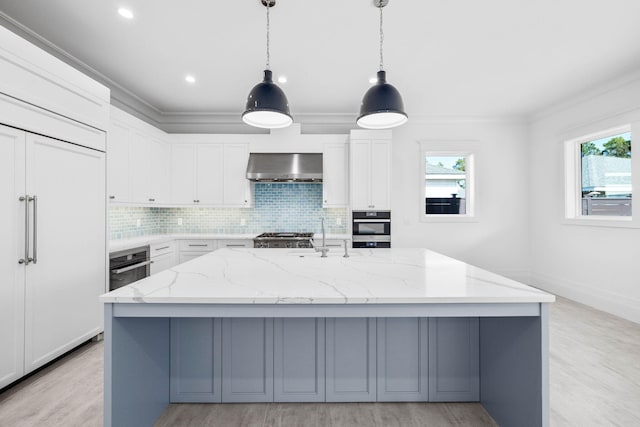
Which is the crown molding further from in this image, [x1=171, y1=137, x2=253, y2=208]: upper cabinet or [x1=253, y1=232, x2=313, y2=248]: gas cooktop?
[x1=253, y1=232, x2=313, y2=248]: gas cooktop

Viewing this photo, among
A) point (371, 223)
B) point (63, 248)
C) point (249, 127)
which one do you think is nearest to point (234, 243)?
point (249, 127)

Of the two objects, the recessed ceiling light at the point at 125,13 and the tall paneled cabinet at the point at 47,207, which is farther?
the recessed ceiling light at the point at 125,13

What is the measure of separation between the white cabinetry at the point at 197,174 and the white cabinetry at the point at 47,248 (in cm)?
175

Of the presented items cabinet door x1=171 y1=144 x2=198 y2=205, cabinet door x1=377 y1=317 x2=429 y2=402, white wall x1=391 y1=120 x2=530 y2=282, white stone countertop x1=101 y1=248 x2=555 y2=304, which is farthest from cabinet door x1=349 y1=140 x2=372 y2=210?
cabinet door x1=377 y1=317 x2=429 y2=402

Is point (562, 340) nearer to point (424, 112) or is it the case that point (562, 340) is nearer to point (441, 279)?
point (441, 279)

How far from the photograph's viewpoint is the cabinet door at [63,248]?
2.20 meters

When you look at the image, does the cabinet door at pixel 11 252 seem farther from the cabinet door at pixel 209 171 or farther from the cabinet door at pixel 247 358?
the cabinet door at pixel 209 171

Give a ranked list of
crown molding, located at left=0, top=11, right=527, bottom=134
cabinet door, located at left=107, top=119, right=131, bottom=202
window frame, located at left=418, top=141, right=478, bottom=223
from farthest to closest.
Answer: window frame, located at left=418, top=141, right=478, bottom=223 → crown molding, located at left=0, top=11, right=527, bottom=134 → cabinet door, located at left=107, top=119, right=131, bottom=202

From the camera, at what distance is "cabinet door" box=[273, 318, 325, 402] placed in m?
1.88

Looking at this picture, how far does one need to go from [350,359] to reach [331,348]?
0.45 feet

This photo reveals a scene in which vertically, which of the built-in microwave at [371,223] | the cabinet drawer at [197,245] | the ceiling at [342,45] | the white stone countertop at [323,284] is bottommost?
the cabinet drawer at [197,245]

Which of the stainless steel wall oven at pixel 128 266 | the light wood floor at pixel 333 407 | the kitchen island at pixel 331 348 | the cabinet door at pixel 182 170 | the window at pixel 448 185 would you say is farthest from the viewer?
the window at pixel 448 185

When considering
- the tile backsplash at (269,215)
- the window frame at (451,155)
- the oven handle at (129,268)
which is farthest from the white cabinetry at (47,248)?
the window frame at (451,155)

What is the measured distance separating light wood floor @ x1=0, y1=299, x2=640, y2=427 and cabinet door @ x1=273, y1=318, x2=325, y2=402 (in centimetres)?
9
